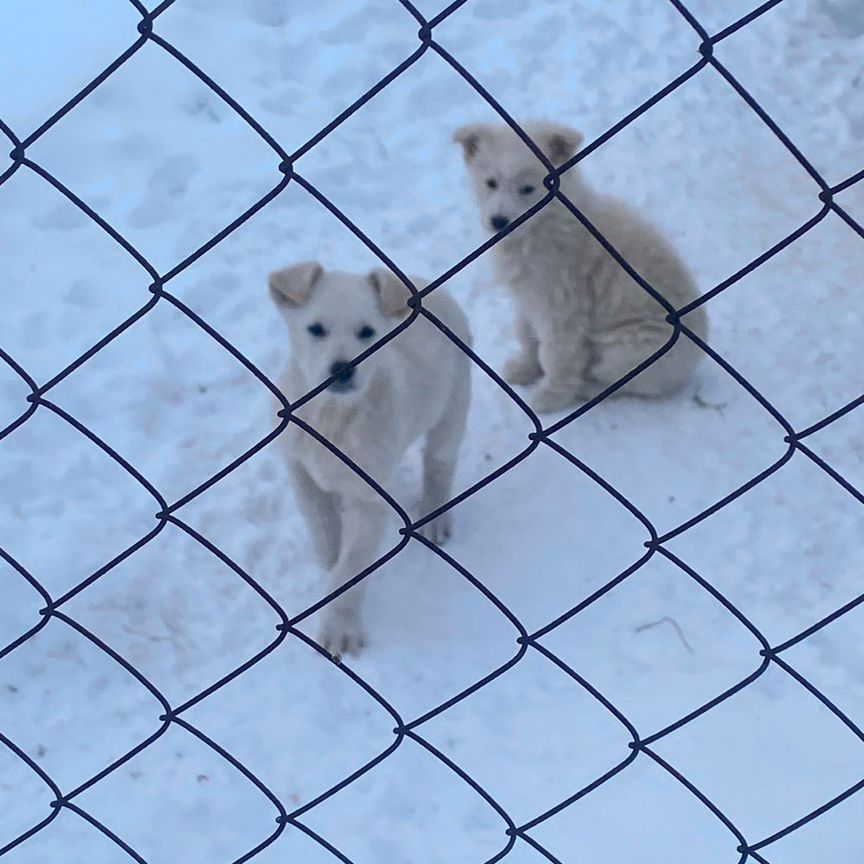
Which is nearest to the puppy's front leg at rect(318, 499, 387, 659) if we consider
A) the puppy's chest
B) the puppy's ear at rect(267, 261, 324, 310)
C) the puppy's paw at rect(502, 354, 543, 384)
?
the puppy's chest

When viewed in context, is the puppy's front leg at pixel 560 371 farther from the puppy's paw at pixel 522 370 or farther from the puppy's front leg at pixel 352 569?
the puppy's front leg at pixel 352 569

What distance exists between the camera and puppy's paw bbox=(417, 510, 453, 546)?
3.41 metres

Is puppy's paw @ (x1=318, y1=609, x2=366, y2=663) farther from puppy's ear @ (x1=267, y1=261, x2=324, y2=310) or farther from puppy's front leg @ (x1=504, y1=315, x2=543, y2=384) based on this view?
puppy's front leg @ (x1=504, y1=315, x2=543, y2=384)

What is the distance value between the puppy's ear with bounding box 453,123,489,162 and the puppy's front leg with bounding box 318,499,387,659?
1.32m

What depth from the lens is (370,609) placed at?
3197 millimetres

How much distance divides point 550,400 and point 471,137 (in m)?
0.95

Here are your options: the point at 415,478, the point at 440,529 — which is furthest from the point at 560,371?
the point at 440,529

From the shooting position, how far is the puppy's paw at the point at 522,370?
13.4ft

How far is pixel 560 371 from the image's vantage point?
388 cm

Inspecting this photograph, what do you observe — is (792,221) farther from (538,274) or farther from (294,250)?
(294,250)

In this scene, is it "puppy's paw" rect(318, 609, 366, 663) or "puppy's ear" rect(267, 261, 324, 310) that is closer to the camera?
"puppy's ear" rect(267, 261, 324, 310)

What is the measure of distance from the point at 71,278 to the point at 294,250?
85cm

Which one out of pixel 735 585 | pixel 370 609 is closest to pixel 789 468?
pixel 735 585

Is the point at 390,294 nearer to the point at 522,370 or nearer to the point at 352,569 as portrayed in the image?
the point at 352,569
